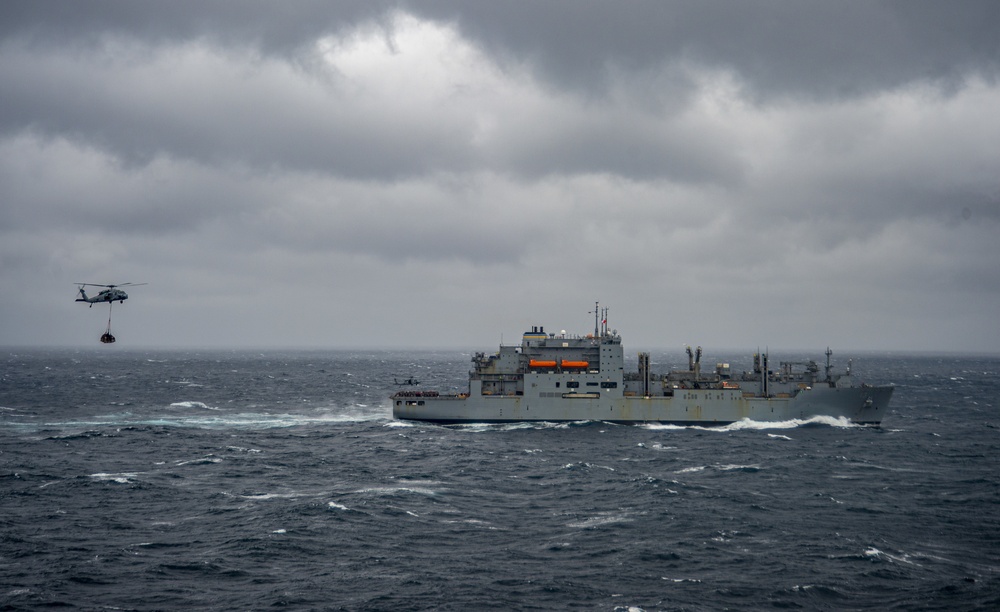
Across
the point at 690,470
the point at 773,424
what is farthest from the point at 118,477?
the point at 773,424

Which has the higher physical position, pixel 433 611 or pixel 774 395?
pixel 774 395

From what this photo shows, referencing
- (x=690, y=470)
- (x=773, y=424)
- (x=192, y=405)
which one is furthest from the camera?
(x=192, y=405)

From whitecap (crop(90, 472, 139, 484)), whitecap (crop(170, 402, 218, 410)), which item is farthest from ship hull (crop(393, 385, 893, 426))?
whitecap (crop(170, 402, 218, 410))

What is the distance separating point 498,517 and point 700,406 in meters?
40.7

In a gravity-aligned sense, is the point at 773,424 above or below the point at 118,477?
above

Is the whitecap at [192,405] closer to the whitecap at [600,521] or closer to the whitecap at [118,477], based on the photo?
the whitecap at [118,477]

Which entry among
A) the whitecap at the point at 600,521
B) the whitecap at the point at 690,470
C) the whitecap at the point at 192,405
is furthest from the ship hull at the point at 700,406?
the whitecap at the point at 192,405

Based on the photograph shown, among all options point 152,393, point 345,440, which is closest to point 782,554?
point 345,440

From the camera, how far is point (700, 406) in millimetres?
77250

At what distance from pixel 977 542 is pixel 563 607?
22.8 meters

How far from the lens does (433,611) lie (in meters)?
29.0

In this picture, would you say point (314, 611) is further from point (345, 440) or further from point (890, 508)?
point (345, 440)

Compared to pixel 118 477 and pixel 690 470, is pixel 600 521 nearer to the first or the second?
pixel 690 470

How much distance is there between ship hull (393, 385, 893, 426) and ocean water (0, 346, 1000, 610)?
1.73m
